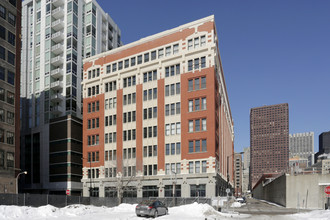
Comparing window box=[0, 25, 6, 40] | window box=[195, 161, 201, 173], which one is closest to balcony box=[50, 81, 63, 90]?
window box=[0, 25, 6, 40]

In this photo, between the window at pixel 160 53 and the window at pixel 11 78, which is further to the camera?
the window at pixel 160 53

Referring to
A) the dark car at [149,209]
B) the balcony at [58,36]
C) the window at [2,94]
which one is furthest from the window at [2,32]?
the dark car at [149,209]

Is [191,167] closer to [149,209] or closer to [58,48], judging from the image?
[149,209]

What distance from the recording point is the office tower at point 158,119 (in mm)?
61594

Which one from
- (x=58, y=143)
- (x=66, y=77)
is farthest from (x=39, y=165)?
(x=66, y=77)

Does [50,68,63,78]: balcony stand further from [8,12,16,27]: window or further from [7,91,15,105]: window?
[7,91,15,105]: window

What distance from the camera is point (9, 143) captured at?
60.9 metres

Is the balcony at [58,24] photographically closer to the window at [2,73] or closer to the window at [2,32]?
the window at [2,32]

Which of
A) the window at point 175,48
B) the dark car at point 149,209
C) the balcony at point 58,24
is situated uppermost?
the balcony at point 58,24

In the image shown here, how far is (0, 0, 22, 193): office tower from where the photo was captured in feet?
195

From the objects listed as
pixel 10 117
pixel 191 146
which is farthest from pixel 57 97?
pixel 191 146

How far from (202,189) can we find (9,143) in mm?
37232

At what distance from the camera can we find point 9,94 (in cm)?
6194

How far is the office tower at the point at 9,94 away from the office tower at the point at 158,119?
1672cm
